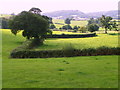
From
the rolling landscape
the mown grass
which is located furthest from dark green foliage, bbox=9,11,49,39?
the mown grass

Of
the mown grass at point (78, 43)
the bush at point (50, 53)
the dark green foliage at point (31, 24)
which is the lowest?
the mown grass at point (78, 43)

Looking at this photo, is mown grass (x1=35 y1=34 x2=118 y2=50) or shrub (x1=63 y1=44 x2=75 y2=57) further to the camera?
mown grass (x1=35 y1=34 x2=118 y2=50)

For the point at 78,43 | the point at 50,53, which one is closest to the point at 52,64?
the point at 50,53

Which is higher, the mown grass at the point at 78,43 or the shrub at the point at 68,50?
the shrub at the point at 68,50

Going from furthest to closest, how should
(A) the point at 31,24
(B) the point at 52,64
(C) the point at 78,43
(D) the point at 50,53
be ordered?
1. (C) the point at 78,43
2. (A) the point at 31,24
3. (D) the point at 50,53
4. (B) the point at 52,64

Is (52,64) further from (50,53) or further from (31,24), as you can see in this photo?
(31,24)

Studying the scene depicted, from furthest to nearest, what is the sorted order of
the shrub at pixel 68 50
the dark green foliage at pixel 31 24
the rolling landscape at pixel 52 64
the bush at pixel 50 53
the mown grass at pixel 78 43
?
the dark green foliage at pixel 31 24 → the mown grass at pixel 78 43 → the shrub at pixel 68 50 → the bush at pixel 50 53 → the rolling landscape at pixel 52 64

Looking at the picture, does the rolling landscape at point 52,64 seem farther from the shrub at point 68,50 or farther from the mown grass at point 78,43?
the mown grass at point 78,43

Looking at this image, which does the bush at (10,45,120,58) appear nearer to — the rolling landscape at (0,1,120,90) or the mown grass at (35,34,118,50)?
the rolling landscape at (0,1,120,90)

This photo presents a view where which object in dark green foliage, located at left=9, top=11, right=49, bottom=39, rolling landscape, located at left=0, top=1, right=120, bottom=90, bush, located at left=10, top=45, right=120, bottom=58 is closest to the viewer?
rolling landscape, located at left=0, top=1, right=120, bottom=90

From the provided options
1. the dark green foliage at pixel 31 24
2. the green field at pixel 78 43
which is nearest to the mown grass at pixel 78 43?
the green field at pixel 78 43

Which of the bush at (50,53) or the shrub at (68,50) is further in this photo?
the shrub at (68,50)

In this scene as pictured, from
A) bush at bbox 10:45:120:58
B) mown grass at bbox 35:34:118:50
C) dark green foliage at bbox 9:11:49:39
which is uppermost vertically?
dark green foliage at bbox 9:11:49:39

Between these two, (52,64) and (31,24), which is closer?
(52,64)
